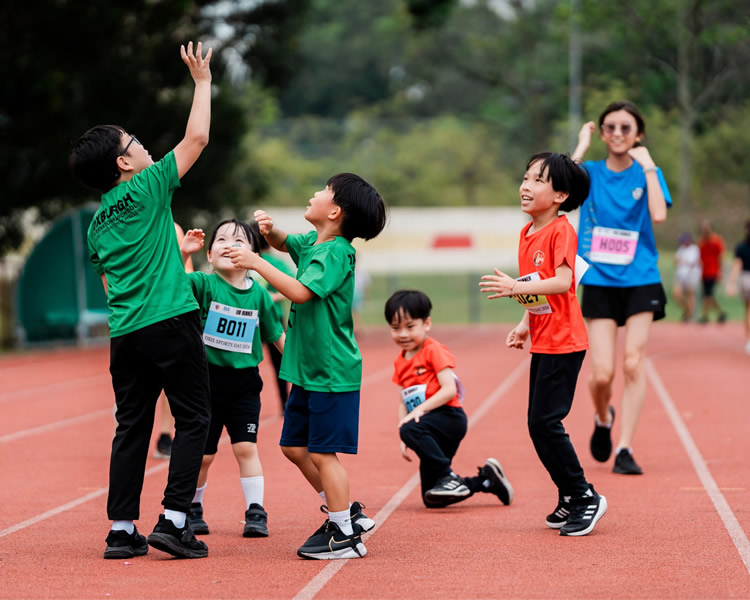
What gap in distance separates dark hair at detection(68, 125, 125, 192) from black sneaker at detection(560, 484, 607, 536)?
259 cm

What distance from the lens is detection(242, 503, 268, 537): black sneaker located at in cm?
573

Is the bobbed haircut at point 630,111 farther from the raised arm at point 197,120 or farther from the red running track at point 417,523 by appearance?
the raised arm at point 197,120

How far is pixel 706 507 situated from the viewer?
636cm

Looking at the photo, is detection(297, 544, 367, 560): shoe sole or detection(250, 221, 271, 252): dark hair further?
detection(250, 221, 271, 252): dark hair

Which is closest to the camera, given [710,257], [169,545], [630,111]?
[169,545]

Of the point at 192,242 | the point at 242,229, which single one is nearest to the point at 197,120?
the point at 192,242

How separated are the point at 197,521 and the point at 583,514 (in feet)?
6.02

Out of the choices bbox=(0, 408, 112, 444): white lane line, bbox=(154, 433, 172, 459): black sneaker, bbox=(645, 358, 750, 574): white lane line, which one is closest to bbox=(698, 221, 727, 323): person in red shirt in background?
bbox=(645, 358, 750, 574): white lane line

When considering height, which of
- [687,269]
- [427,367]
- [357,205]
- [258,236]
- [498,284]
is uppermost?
[357,205]

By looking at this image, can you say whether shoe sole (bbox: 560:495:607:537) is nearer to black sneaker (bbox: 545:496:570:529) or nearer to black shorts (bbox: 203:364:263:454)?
black sneaker (bbox: 545:496:570:529)

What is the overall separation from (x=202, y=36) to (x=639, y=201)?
2004 cm

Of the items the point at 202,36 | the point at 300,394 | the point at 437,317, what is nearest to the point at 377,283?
the point at 437,317

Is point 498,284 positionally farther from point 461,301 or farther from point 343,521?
point 461,301

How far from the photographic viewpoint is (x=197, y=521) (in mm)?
5832
